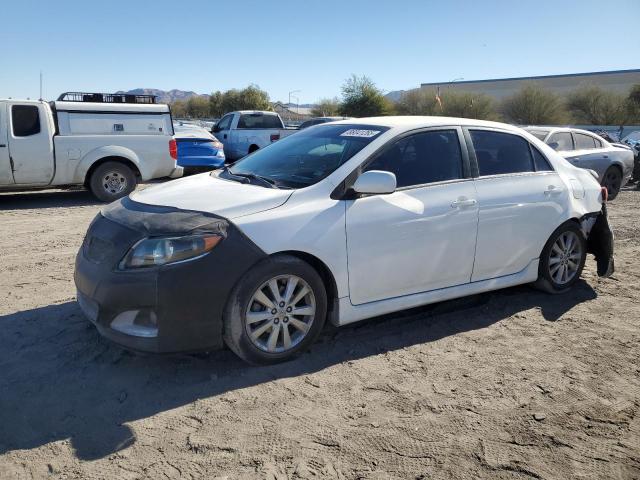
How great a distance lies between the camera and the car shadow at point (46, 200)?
1021cm

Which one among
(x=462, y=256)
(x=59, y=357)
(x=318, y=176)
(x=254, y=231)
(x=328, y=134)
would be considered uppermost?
(x=328, y=134)

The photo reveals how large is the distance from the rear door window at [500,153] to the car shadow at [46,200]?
7796 millimetres

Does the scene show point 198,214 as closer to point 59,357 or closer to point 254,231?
point 254,231

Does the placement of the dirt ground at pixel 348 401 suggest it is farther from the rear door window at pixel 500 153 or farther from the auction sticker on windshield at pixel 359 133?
the auction sticker on windshield at pixel 359 133

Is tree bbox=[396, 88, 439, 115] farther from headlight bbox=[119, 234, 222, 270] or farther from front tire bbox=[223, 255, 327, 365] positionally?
headlight bbox=[119, 234, 222, 270]

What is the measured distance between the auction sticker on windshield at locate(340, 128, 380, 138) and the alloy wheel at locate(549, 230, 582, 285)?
2153 mm

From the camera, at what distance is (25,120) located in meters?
9.78

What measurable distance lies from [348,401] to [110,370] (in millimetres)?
1582

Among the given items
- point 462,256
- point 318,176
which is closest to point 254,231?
point 318,176

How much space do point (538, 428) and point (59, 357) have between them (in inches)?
123

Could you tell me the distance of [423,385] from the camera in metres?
3.70

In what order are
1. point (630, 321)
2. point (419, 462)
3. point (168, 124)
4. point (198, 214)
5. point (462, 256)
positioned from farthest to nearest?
point (168, 124), point (630, 321), point (462, 256), point (198, 214), point (419, 462)

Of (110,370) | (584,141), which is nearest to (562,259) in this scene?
(110,370)

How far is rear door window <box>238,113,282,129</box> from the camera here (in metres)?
17.0
